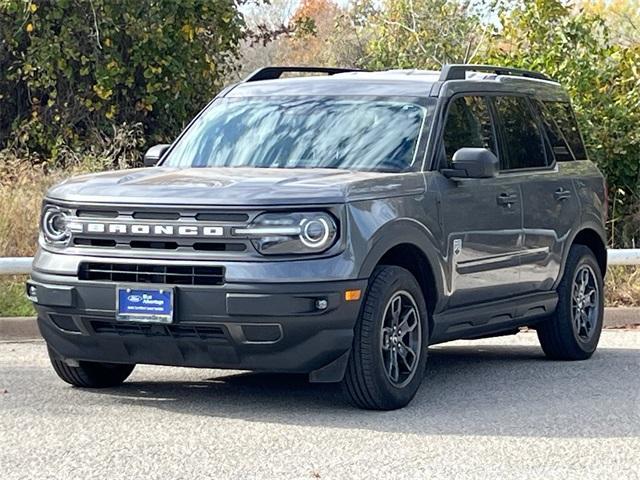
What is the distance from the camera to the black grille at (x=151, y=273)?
→ 7.67 m

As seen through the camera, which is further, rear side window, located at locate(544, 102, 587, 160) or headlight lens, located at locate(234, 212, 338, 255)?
rear side window, located at locate(544, 102, 587, 160)

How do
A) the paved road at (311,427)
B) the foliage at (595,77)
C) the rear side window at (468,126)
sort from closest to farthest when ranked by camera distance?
the paved road at (311,427) < the rear side window at (468,126) < the foliage at (595,77)

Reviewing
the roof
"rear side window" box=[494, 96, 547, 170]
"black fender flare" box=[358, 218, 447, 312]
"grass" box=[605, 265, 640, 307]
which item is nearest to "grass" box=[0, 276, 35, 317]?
the roof

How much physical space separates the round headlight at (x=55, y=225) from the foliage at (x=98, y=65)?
381 inches

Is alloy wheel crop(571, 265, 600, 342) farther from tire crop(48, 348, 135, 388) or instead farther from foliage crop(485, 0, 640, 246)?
foliage crop(485, 0, 640, 246)

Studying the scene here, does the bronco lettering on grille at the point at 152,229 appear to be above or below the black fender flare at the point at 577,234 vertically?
above

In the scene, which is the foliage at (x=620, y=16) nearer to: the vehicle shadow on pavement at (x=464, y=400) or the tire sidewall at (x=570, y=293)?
the tire sidewall at (x=570, y=293)

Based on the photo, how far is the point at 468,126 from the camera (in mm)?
9461

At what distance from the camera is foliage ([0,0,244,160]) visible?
58.7 feet

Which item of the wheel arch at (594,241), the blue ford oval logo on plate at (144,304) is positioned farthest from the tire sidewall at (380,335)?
the wheel arch at (594,241)

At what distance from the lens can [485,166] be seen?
344 inches

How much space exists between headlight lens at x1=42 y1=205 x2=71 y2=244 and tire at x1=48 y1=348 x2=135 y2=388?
70 centimetres

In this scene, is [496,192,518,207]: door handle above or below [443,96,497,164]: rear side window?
below

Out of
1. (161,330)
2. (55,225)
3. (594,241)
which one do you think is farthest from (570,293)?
(55,225)
